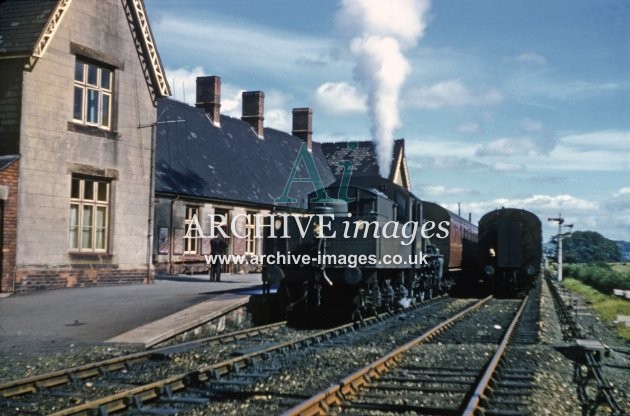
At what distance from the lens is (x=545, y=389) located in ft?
27.0

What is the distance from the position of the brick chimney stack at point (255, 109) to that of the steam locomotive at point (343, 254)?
66.9 feet

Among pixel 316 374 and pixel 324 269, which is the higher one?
pixel 324 269

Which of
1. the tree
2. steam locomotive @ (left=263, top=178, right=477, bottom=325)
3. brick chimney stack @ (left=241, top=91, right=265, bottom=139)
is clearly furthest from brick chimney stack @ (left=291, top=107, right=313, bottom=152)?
the tree

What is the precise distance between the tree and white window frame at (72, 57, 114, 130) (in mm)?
123181

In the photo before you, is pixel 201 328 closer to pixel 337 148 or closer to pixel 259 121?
pixel 259 121

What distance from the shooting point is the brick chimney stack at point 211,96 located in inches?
1288

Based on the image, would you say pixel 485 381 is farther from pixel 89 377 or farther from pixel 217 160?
pixel 217 160

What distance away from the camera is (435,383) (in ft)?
27.6

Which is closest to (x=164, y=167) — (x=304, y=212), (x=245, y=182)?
(x=245, y=182)

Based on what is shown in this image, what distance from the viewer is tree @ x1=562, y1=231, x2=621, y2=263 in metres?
136

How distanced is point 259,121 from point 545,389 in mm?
29517

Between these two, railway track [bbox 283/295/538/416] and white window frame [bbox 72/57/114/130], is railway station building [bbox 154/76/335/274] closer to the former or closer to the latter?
white window frame [bbox 72/57/114/130]

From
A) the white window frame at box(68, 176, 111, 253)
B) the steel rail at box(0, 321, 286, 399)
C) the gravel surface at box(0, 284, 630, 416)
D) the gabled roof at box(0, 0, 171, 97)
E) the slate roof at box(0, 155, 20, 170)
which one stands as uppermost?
the gabled roof at box(0, 0, 171, 97)

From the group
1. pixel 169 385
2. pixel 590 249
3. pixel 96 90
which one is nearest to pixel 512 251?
pixel 96 90
